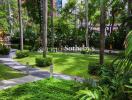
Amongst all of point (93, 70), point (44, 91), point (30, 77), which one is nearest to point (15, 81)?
point (30, 77)

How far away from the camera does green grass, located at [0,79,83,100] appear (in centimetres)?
1572

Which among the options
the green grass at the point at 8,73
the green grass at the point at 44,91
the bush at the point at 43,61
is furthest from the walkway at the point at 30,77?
the green grass at the point at 44,91

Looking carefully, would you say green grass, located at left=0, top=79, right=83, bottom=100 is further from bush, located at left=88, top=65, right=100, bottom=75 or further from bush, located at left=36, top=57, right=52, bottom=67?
bush, located at left=36, top=57, right=52, bottom=67

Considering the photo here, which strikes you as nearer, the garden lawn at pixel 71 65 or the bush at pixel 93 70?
the bush at pixel 93 70

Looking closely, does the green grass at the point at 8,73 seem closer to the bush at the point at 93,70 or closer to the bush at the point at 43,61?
the bush at the point at 43,61

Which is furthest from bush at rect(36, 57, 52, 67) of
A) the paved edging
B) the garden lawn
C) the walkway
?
the paved edging

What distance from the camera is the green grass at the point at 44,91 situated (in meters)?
15.7

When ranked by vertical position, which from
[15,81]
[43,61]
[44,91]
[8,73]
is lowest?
[44,91]

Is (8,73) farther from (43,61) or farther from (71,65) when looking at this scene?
(71,65)

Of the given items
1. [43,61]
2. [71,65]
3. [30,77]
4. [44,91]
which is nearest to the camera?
[44,91]

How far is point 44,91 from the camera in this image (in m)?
17.0

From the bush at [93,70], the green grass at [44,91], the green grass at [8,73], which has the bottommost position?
the green grass at [44,91]

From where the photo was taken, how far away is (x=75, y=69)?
2341cm

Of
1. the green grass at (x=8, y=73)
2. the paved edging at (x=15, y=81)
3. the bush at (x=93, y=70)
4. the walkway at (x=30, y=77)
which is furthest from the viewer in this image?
the green grass at (x=8, y=73)
